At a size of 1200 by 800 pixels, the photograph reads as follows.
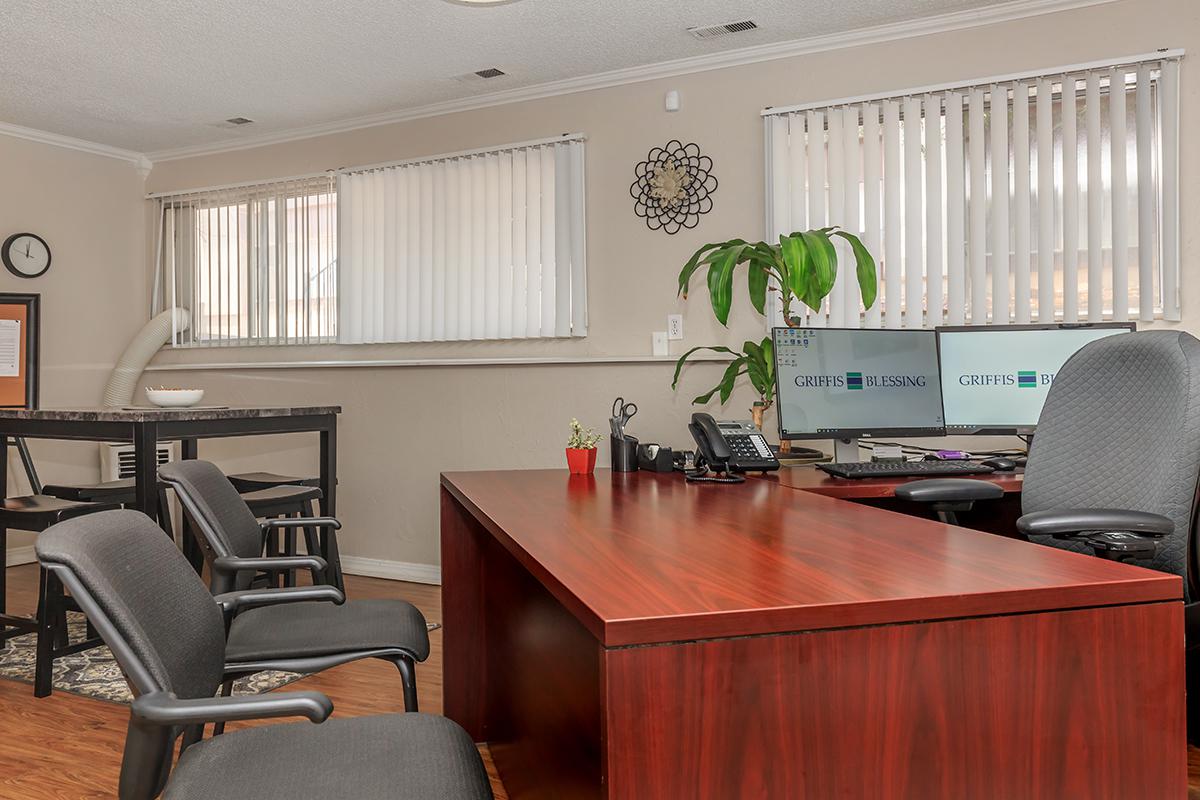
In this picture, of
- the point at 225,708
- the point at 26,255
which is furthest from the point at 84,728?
the point at 26,255

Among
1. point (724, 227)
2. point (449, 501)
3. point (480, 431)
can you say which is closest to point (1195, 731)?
point (449, 501)

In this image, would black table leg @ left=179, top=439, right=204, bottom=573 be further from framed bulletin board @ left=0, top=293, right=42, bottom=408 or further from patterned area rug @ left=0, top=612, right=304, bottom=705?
framed bulletin board @ left=0, top=293, right=42, bottom=408

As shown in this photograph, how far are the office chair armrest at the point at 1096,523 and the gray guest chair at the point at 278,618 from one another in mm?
1346

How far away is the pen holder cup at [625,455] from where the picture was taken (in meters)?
2.60

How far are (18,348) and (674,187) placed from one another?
12.3ft

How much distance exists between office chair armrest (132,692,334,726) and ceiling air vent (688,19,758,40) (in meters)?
3.25

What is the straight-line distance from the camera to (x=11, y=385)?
15.8ft

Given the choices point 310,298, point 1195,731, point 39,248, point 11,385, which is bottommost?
point 1195,731

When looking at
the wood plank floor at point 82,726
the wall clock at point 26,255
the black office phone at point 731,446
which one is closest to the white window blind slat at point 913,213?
the black office phone at point 731,446

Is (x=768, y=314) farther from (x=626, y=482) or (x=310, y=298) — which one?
(x=310, y=298)

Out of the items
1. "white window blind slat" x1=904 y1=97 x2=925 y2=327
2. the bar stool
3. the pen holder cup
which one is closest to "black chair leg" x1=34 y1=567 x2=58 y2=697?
the bar stool

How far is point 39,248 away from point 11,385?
0.81 meters

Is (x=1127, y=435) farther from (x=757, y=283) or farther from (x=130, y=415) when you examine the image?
(x=130, y=415)

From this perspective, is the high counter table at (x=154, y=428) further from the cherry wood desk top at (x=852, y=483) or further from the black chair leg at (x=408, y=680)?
the cherry wood desk top at (x=852, y=483)
